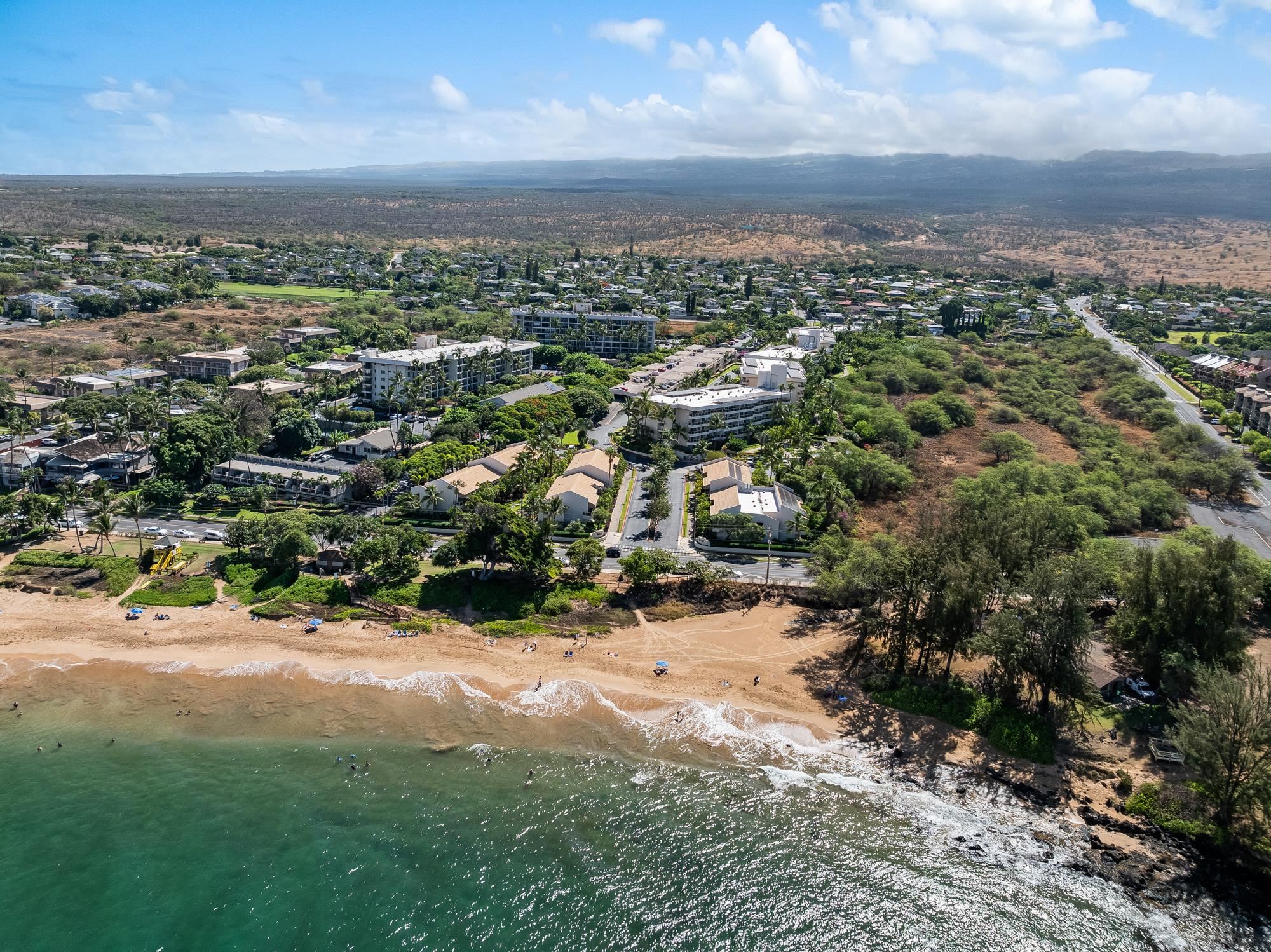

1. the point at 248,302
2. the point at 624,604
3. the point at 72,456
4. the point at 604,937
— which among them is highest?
the point at 248,302

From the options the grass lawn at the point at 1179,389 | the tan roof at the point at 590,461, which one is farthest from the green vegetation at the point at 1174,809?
the grass lawn at the point at 1179,389

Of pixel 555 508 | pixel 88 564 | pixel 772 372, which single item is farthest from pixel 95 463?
pixel 772 372

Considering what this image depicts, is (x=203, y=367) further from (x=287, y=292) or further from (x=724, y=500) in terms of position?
(x=724, y=500)

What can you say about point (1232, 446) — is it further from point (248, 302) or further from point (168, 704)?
point (248, 302)

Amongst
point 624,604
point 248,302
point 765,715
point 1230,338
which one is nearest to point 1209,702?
point 765,715

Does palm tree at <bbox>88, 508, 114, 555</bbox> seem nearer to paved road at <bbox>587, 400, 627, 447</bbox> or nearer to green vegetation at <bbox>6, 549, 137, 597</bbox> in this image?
green vegetation at <bbox>6, 549, 137, 597</bbox>

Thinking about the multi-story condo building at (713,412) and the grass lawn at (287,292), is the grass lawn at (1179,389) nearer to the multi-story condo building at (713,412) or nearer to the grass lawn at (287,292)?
the multi-story condo building at (713,412)
